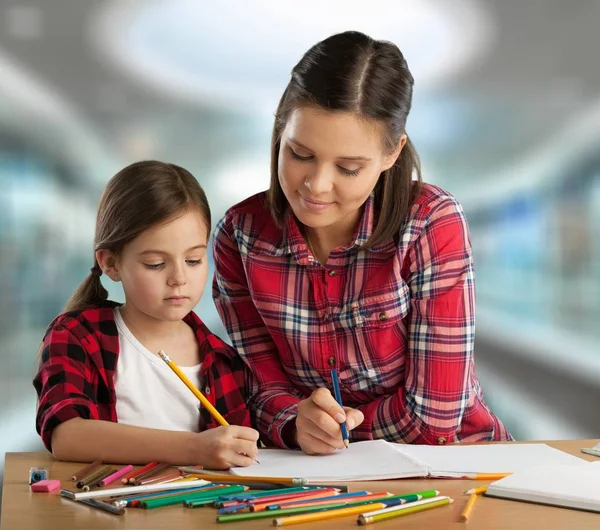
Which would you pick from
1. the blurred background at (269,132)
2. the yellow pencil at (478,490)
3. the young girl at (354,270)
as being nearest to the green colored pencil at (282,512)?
the yellow pencil at (478,490)

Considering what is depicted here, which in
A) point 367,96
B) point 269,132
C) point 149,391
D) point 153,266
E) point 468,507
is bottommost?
point 468,507

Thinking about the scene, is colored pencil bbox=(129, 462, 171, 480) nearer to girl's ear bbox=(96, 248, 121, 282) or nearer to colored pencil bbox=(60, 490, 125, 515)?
colored pencil bbox=(60, 490, 125, 515)

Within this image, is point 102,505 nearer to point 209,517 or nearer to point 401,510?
point 209,517

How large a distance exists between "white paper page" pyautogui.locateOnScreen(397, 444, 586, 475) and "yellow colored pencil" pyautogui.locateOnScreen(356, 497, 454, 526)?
134mm

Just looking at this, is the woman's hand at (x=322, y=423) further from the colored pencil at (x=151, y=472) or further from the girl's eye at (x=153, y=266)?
the girl's eye at (x=153, y=266)

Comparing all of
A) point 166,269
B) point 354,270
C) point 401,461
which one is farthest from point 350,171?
point 401,461

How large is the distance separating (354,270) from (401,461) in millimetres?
416

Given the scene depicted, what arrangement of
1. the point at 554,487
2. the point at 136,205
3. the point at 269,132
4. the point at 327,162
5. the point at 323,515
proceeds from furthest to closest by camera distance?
the point at 269,132 < the point at 136,205 < the point at 327,162 < the point at 554,487 < the point at 323,515

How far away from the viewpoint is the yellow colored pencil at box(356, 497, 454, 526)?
0.95 m

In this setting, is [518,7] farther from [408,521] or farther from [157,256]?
[408,521]

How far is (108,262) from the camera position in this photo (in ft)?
5.03

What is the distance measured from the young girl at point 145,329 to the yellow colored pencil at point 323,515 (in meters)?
0.49

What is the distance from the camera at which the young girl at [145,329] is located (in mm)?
1406

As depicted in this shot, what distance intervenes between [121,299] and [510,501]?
1.75 metres
